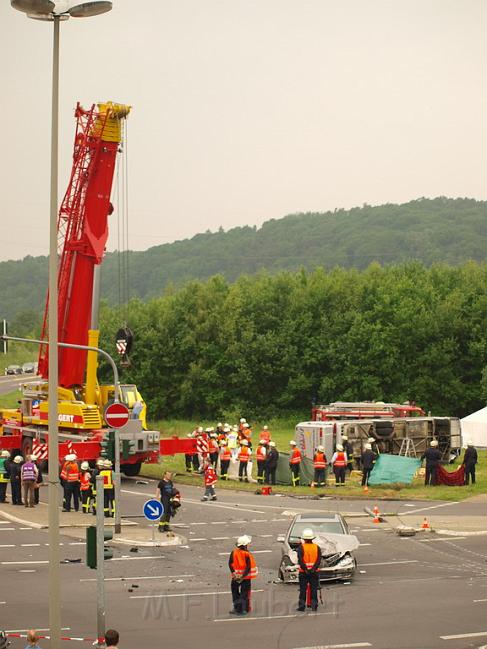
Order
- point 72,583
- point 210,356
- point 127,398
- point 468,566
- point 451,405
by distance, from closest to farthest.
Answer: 1. point 72,583
2. point 468,566
3. point 127,398
4. point 451,405
5. point 210,356

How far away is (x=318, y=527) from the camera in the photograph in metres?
22.5

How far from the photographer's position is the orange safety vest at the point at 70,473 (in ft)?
101

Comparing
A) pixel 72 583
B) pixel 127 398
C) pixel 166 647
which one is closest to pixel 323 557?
pixel 72 583

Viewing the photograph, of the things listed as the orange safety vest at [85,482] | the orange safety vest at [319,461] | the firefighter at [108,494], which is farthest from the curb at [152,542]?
the orange safety vest at [319,461]

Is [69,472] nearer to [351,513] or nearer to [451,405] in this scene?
[351,513]

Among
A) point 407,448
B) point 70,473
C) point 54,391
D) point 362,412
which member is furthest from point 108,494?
point 362,412

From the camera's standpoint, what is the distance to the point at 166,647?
16.2 meters

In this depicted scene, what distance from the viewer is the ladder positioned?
4141cm

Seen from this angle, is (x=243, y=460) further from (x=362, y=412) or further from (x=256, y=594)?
(x=256, y=594)

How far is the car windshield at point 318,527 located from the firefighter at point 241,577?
3.51 meters

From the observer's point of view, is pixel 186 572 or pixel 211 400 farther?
pixel 211 400

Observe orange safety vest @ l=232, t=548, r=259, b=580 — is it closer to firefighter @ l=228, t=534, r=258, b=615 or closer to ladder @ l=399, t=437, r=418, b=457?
firefighter @ l=228, t=534, r=258, b=615

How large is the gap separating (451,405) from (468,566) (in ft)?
155

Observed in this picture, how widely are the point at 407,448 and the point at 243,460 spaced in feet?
21.8
